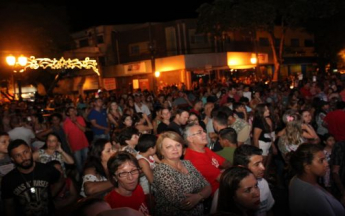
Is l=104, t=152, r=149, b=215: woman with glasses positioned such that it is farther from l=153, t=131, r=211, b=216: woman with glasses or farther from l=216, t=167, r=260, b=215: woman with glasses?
l=216, t=167, r=260, b=215: woman with glasses

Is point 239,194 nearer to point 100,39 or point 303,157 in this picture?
point 303,157

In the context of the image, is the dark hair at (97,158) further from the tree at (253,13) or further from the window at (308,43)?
the window at (308,43)

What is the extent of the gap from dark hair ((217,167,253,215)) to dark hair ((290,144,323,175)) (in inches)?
32.7

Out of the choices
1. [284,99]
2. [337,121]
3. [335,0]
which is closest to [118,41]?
[335,0]

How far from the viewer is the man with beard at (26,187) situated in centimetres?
368

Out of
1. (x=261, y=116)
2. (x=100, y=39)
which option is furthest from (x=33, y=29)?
(x=261, y=116)

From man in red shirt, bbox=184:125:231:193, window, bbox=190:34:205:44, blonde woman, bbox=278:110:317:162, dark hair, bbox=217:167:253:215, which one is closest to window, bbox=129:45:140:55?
window, bbox=190:34:205:44

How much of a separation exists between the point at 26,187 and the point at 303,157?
304 cm

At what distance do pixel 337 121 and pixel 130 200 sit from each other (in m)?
4.69

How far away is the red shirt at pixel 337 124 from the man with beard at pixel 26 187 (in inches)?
201

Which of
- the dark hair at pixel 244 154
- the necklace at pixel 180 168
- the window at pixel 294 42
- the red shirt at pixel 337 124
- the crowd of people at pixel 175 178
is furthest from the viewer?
the window at pixel 294 42

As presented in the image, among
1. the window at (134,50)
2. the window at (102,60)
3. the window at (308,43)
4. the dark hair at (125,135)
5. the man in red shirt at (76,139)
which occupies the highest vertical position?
the window at (308,43)

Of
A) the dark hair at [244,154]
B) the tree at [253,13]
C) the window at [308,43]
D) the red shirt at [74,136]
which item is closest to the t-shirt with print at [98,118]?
the red shirt at [74,136]

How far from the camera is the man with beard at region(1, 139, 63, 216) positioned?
12.1 feet
